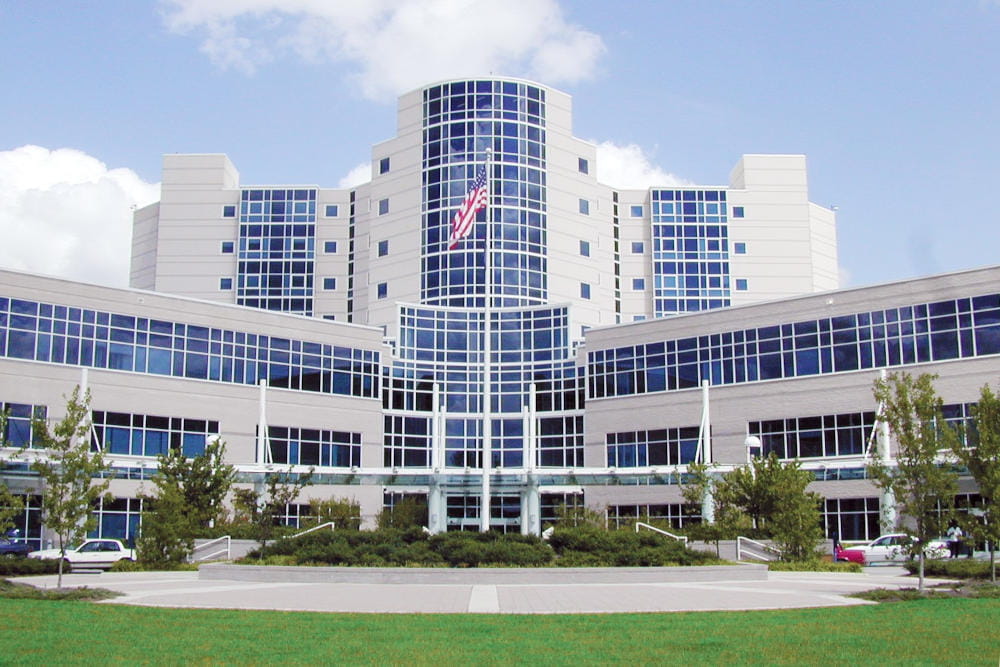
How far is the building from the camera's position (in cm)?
5334

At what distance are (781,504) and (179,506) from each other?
19.3 metres

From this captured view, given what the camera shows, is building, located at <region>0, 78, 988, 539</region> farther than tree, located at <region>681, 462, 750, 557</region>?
Yes

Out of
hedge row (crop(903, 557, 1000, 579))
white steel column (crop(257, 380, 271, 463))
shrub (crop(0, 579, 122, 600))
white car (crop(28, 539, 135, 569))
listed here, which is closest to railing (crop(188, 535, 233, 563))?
white car (crop(28, 539, 135, 569))

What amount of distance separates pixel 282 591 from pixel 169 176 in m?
76.1

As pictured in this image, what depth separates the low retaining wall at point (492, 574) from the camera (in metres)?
27.0

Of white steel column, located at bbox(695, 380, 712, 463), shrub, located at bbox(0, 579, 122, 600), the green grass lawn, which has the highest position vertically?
white steel column, located at bbox(695, 380, 712, 463)

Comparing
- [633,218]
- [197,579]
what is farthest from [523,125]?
[197,579]

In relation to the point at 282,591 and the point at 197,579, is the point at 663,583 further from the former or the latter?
the point at 197,579

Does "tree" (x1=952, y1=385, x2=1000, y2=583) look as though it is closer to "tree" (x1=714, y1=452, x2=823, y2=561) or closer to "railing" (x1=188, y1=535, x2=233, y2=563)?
"tree" (x1=714, y1=452, x2=823, y2=561)

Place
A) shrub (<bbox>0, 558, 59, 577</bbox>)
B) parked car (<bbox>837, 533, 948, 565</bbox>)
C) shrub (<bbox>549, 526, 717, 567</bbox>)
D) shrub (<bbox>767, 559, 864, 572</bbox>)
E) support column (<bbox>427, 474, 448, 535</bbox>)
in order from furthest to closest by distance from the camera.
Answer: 1. support column (<bbox>427, 474, 448, 535</bbox>)
2. parked car (<bbox>837, 533, 948, 565</bbox>)
3. shrub (<bbox>767, 559, 864, 572</bbox>)
4. shrub (<bbox>0, 558, 59, 577</bbox>)
5. shrub (<bbox>549, 526, 717, 567</bbox>)

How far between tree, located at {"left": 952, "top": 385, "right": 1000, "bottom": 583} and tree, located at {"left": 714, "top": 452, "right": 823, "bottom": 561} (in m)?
9.46

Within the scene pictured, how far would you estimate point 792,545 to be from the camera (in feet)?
116

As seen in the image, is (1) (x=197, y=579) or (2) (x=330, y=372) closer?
(1) (x=197, y=579)

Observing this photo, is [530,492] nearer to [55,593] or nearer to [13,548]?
[13,548]
